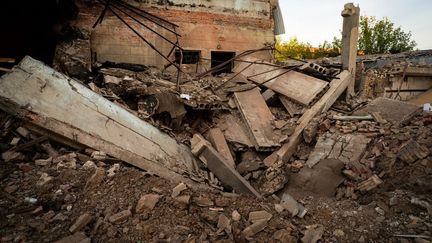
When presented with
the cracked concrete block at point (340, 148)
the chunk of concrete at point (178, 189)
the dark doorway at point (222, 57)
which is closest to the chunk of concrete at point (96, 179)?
the chunk of concrete at point (178, 189)

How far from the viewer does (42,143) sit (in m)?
3.92

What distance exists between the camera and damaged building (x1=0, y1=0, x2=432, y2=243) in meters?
3.28

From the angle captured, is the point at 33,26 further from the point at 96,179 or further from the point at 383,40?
the point at 383,40

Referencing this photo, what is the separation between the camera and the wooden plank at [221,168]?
4.75 meters

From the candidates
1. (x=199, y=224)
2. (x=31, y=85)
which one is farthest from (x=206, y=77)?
(x=199, y=224)

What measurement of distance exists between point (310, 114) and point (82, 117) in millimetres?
4433

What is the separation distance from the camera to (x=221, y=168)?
488 cm

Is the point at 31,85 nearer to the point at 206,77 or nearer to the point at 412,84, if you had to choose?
the point at 206,77

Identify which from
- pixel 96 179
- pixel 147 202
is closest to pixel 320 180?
pixel 147 202

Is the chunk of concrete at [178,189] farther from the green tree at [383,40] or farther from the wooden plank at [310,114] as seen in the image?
the green tree at [383,40]

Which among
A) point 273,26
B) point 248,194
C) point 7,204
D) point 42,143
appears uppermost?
point 273,26

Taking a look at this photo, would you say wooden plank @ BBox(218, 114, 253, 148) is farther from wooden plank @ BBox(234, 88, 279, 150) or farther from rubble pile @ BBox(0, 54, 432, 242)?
wooden plank @ BBox(234, 88, 279, 150)

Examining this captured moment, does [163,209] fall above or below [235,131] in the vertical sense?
below

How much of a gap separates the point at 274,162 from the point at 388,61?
11849 mm
